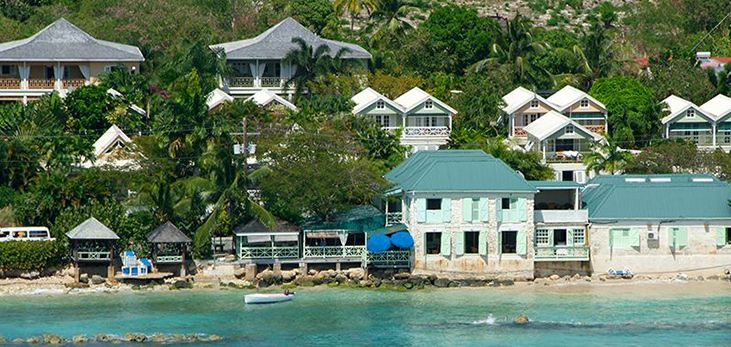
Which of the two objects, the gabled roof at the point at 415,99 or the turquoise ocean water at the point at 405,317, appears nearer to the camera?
the turquoise ocean water at the point at 405,317

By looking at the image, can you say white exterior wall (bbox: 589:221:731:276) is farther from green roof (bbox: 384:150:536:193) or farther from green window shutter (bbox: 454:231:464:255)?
green window shutter (bbox: 454:231:464:255)

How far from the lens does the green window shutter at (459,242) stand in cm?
6894

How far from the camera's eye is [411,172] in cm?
7231

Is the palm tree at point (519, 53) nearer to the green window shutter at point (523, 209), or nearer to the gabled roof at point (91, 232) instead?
the green window shutter at point (523, 209)

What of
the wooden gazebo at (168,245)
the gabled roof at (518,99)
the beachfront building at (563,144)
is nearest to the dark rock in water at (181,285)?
the wooden gazebo at (168,245)

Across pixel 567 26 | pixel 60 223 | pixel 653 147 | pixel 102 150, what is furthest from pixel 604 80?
pixel 567 26

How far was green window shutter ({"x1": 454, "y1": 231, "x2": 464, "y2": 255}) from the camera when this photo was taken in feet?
226

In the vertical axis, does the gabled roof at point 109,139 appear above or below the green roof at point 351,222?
above

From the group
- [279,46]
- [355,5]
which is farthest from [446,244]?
[355,5]

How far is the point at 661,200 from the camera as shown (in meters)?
70.8

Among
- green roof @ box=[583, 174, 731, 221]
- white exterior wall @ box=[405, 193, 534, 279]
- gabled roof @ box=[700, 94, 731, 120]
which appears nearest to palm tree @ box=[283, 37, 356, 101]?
gabled roof @ box=[700, 94, 731, 120]

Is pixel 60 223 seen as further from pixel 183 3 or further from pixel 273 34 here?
pixel 183 3

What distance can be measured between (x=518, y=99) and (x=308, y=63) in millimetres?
13148

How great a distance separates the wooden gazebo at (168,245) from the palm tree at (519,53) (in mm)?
34369
